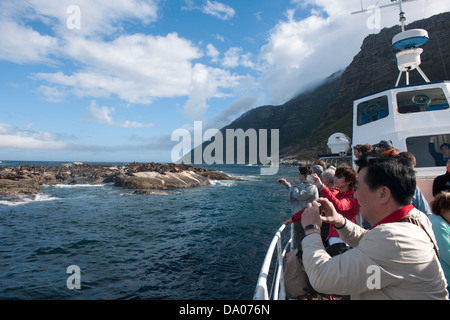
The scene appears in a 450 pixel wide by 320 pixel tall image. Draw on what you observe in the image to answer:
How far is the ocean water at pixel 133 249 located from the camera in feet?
25.3

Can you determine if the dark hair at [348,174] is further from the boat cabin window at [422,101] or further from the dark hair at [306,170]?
the boat cabin window at [422,101]

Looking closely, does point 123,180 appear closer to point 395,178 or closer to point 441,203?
point 441,203

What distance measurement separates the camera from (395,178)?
228 cm

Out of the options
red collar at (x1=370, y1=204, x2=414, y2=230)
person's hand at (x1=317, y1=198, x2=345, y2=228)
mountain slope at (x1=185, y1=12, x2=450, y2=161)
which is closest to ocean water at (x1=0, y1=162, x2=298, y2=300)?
person's hand at (x1=317, y1=198, x2=345, y2=228)

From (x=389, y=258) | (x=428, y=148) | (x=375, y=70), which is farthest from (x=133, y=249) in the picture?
(x=375, y=70)

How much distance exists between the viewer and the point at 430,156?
380 inches

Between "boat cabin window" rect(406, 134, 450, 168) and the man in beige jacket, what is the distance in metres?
9.33

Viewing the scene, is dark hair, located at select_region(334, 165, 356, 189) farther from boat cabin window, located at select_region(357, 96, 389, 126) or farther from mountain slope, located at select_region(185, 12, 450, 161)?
mountain slope, located at select_region(185, 12, 450, 161)

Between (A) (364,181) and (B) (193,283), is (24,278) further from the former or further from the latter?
(A) (364,181)

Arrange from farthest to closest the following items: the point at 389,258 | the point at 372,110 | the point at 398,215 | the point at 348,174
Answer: the point at 372,110 < the point at 348,174 < the point at 398,215 < the point at 389,258

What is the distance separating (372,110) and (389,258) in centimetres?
1270

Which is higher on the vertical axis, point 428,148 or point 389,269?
point 428,148

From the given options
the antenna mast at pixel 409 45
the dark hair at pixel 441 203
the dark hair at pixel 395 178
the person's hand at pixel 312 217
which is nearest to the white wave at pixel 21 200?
the person's hand at pixel 312 217
